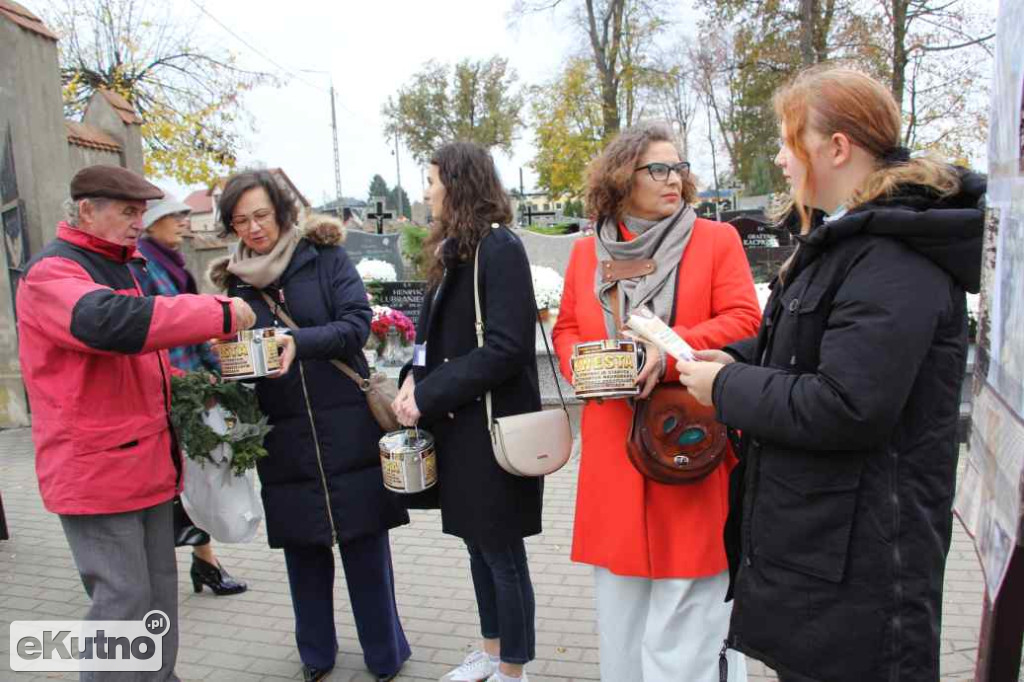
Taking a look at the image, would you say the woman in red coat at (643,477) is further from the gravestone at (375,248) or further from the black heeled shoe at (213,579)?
the gravestone at (375,248)

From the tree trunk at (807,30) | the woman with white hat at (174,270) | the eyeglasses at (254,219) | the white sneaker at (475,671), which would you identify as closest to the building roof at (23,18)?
the woman with white hat at (174,270)

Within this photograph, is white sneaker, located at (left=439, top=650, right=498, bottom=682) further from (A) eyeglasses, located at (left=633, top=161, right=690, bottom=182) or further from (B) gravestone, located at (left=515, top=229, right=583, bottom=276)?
(B) gravestone, located at (left=515, top=229, right=583, bottom=276)

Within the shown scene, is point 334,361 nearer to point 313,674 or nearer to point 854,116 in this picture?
point 313,674

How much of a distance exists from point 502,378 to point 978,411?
5.25 feet

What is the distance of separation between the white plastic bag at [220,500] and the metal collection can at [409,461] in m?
0.72

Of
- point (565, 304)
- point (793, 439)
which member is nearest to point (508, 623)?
point (565, 304)

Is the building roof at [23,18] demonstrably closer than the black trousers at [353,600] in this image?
No

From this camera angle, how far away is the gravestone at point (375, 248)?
16.2m

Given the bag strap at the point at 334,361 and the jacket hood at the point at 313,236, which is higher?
the jacket hood at the point at 313,236

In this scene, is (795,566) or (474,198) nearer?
(795,566)

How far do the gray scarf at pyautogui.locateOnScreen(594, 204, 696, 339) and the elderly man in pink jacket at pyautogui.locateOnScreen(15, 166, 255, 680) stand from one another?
1277mm

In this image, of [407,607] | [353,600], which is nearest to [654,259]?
[353,600]

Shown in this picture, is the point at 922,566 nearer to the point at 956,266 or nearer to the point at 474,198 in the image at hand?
the point at 956,266

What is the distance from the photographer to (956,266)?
60.7 inches
